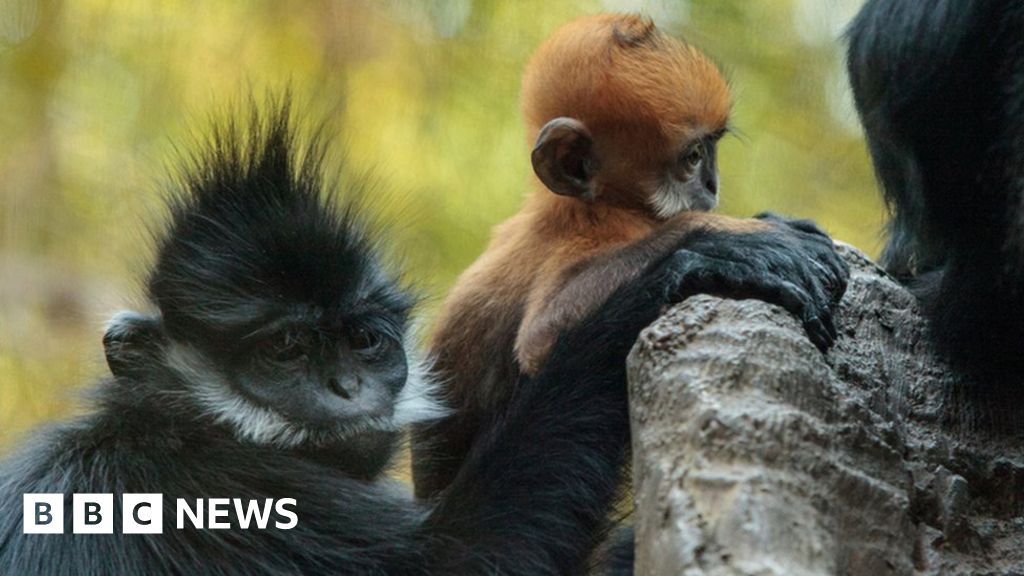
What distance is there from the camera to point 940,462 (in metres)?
2.26

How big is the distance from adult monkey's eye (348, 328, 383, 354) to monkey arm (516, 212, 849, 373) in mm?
271

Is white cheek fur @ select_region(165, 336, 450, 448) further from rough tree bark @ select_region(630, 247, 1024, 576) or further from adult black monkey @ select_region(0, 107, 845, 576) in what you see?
rough tree bark @ select_region(630, 247, 1024, 576)

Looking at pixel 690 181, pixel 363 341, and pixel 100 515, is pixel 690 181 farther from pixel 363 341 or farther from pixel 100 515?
pixel 100 515

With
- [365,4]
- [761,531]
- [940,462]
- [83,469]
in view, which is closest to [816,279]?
[940,462]

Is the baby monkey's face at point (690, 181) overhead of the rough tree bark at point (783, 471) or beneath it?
overhead

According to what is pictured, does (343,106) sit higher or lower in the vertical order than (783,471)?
higher

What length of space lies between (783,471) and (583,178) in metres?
1.16

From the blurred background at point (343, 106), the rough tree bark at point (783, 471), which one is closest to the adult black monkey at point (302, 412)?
the rough tree bark at point (783, 471)

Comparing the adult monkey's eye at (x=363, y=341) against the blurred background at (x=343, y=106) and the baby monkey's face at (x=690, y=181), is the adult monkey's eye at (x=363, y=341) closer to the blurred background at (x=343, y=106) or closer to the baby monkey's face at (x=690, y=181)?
the baby monkey's face at (x=690, y=181)

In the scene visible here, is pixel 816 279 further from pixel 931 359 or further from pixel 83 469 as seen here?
pixel 83 469

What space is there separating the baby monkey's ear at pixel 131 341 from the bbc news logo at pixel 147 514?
30 centimetres

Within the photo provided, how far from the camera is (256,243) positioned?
254 centimetres

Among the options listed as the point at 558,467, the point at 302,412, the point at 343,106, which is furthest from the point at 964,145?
the point at 343,106

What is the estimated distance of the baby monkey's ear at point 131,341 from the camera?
2.54m
